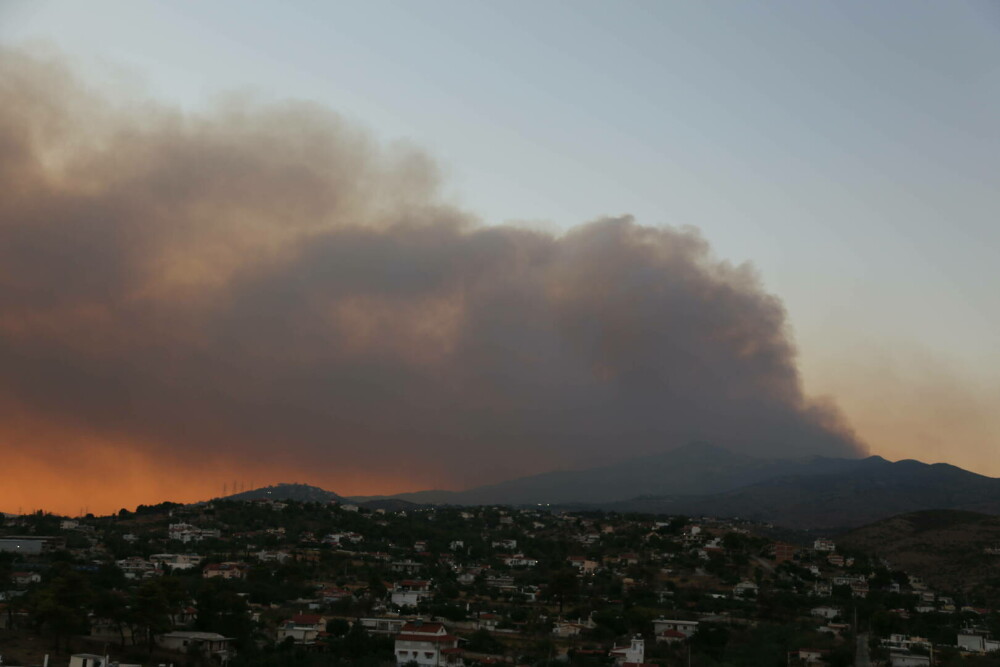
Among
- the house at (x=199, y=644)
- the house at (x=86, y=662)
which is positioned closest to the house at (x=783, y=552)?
the house at (x=199, y=644)

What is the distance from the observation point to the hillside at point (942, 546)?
90625 mm

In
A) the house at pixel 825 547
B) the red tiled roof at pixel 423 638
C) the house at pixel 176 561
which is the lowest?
the red tiled roof at pixel 423 638

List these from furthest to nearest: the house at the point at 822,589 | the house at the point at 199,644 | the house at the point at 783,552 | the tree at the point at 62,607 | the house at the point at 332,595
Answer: the house at the point at 783,552
the house at the point at 822,589
the house at the point at 332,595
the house at the point at 199,644
the tree at the point at 62,607

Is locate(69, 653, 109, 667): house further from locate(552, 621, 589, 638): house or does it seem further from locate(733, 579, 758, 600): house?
locate(733, 579, 758, 600): house

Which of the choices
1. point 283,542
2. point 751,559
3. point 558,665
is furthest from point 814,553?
point 558,665

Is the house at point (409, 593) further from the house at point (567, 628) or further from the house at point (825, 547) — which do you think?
the house at point (825, 547)

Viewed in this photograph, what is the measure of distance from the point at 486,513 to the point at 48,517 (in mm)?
58312

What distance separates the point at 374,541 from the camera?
335ft

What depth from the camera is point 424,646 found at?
49312 millimetres

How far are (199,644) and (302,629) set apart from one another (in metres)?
6.78

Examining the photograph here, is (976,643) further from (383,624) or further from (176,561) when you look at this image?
(176,561)

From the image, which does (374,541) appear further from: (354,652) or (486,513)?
(354,652)

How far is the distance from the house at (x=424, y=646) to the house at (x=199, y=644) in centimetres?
805

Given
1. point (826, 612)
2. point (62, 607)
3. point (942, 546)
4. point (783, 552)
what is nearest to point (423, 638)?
point (62, 607)
